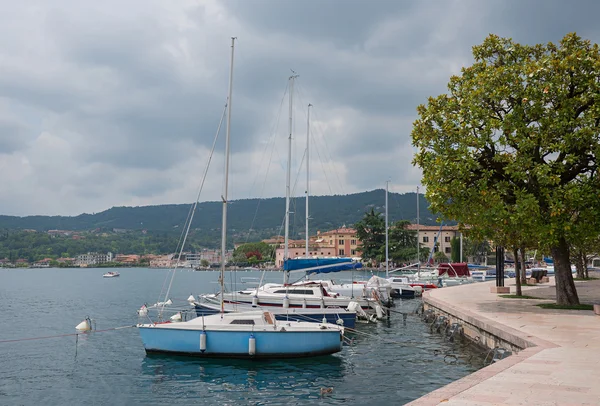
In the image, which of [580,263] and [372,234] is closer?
[580,263]

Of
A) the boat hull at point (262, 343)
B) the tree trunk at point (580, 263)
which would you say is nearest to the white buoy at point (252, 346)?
the boat hull at point (262, 343)

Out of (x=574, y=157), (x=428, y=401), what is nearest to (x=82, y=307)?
(x=574, y=157)

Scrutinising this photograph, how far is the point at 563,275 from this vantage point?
82.6 feet

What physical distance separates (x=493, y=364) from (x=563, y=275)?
14636 mm

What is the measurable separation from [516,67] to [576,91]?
2696 millimetres

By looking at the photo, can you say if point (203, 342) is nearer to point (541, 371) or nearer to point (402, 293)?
point (541, 371)

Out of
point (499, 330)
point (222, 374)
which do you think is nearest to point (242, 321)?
point (222, 374)

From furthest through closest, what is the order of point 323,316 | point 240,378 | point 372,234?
point 372,234 < point 323,316 < point 240,378

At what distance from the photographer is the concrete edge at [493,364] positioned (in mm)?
9711

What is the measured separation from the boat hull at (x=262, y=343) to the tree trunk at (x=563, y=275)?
1159 centimetres

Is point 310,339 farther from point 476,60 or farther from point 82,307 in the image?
point 82,307

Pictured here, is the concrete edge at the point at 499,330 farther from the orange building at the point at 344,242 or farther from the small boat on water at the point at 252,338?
the orange building at the point at 344,242

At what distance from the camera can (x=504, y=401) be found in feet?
30.4

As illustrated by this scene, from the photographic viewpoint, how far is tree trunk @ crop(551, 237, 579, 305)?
2488 centimetres
